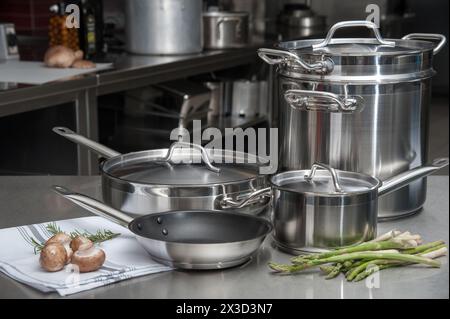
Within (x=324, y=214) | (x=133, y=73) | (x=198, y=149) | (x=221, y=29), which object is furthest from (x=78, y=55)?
(x=324, y=214)

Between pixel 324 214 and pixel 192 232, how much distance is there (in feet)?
0.65

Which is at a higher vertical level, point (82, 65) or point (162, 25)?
point (162, 25)

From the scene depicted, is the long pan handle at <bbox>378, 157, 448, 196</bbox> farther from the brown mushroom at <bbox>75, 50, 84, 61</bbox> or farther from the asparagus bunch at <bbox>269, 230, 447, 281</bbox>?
the brown mushroom at <bbox>75, 50, 84, 61</bbox>

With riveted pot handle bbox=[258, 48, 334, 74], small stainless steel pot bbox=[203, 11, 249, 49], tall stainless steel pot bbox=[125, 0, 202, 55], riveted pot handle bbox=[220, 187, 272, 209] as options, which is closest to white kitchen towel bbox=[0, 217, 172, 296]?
riveted pot handle bbox=[220, 187, 272, 209]

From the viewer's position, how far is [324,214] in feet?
3.80

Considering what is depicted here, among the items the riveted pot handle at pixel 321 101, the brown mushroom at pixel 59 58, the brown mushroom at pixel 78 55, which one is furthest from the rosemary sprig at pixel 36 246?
the brown mushroom at pixel 78 55

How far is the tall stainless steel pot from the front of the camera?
11.4ft

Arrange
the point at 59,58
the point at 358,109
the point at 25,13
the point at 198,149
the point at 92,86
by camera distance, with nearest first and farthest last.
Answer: the point at 358,109, the point at 198,149, the point at 92,86, the point at 59,58, the point at 25,13

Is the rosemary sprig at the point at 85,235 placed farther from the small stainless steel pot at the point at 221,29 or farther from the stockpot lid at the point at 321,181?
the small stainless steel pot at the point at 221,29

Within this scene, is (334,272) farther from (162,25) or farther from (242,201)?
(162,25)

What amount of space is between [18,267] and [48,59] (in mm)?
1990

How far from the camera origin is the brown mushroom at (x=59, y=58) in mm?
3012

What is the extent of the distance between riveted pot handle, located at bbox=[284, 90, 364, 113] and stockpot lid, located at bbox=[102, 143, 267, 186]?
0.14 meters
